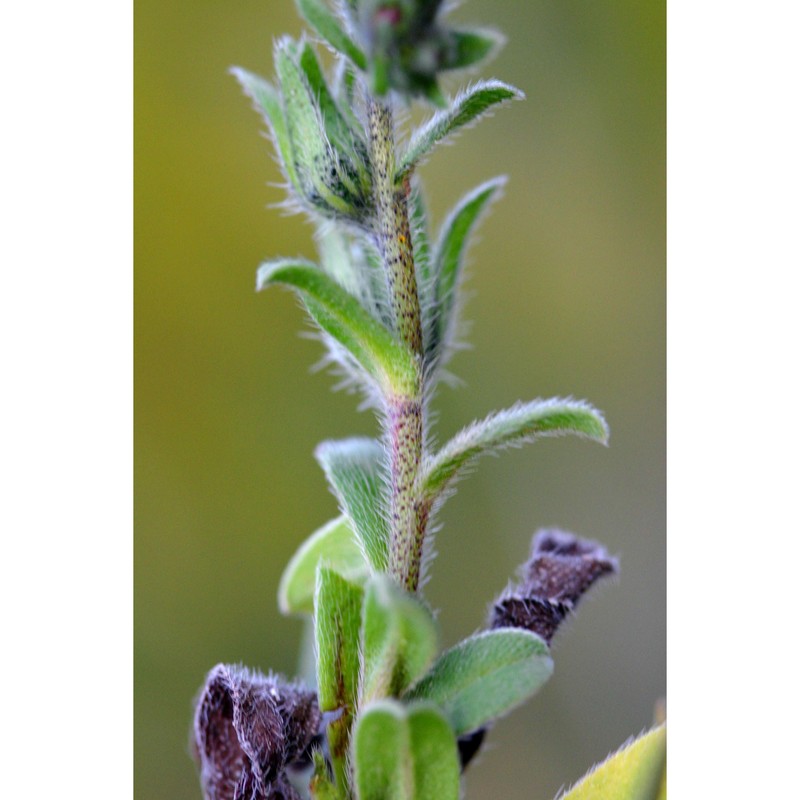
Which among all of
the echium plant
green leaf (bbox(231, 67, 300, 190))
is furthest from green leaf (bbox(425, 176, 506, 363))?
green leaf (bbox(231, 67, 300, 190))

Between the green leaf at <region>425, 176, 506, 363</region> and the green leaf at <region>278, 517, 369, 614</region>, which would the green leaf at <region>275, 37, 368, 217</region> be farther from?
the green leaf at <region>278, 517, 369, 614</region>

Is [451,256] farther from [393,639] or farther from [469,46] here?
[393,639]

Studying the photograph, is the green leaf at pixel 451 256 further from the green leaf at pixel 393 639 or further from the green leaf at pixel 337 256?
the green leaf at pixel 393 639

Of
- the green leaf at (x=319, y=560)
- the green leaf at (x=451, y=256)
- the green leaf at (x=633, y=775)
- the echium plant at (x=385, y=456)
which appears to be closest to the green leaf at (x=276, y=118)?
the echium plant at (x=385, y=456)

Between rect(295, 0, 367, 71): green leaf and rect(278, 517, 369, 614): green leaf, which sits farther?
rect(278, 517, 369, 614): green leaf

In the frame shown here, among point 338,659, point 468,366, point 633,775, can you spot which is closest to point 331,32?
point 338,659

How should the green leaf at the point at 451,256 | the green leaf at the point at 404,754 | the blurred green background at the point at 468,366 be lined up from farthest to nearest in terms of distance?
the blurred green background at the point at 468,366, the green leaf at the point at 451,256, the green leaf at the point at 404,754

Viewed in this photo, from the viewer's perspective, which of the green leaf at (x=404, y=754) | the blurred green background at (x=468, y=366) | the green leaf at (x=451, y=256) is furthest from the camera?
the blurred green background at (x=468, y=366)
